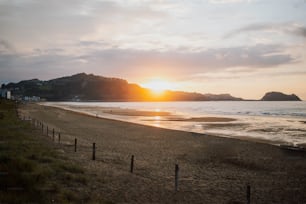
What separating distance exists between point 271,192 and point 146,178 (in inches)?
209

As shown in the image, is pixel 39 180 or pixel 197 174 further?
pixel 197 174

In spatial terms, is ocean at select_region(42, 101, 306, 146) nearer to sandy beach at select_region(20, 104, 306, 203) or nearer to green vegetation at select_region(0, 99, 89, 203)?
sandy beach at select_region(20, 104, 306, 203)

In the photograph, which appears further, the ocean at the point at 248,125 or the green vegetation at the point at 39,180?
the ocean at the point at 248,125

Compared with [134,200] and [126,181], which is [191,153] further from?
[134,200]

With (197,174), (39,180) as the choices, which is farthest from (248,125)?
(39,180)

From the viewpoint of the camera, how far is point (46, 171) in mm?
13148

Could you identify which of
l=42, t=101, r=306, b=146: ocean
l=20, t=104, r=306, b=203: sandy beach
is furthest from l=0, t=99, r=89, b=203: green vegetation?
l=42, t=101, r=306, b=146: ocean

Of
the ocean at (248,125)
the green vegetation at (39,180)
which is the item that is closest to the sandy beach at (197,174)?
the green vegetation at (39,180)

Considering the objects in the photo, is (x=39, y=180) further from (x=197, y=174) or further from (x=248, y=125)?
(x=248, y=125)

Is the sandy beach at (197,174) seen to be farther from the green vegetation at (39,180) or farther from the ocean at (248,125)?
the ocean at (248,125)

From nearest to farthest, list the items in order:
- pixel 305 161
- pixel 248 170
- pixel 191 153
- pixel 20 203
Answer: pixel 20 203 < pixel 248 170 < pixel 305 161 < pixel 191 153

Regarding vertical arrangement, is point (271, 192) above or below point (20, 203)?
below

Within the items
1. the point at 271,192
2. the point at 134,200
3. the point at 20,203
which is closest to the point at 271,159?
the point at 271,192

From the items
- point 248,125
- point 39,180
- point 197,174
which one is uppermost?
point 39,180
